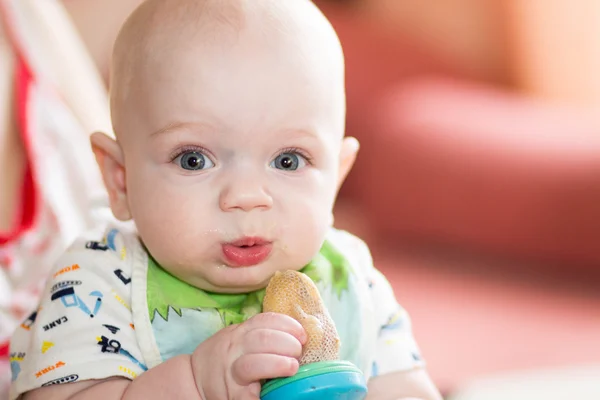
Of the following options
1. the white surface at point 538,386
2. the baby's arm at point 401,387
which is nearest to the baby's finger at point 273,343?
the baby's arm at point 401,387

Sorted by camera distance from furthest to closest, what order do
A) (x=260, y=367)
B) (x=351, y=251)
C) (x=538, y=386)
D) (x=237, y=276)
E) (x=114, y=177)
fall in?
(x=538, y=386) → (x=351, y=251) → (x=114, y=177) → (x=237, y=276) → (x=260, y=367)

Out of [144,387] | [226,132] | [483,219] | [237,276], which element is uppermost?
[483,219]

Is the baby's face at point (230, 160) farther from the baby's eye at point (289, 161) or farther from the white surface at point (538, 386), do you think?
the white surface at point (538, 386)

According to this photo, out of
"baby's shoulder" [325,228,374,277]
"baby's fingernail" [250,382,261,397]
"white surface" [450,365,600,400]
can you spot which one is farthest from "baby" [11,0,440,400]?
"white surface" [450,365,600,400]

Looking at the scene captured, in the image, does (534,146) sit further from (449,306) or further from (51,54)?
(51,54)

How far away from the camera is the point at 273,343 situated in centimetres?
71

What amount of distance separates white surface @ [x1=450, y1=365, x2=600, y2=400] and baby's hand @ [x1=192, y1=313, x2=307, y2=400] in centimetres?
54

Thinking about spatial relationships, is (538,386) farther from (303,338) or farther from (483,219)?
(303,338)

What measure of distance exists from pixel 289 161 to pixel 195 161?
9cm

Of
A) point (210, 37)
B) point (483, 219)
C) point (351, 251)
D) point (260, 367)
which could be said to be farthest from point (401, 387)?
point (483, 219)

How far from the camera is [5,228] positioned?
1211 millimetres

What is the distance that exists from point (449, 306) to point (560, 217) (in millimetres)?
270

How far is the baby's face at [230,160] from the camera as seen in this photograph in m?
0.79

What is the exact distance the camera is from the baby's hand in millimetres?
703
